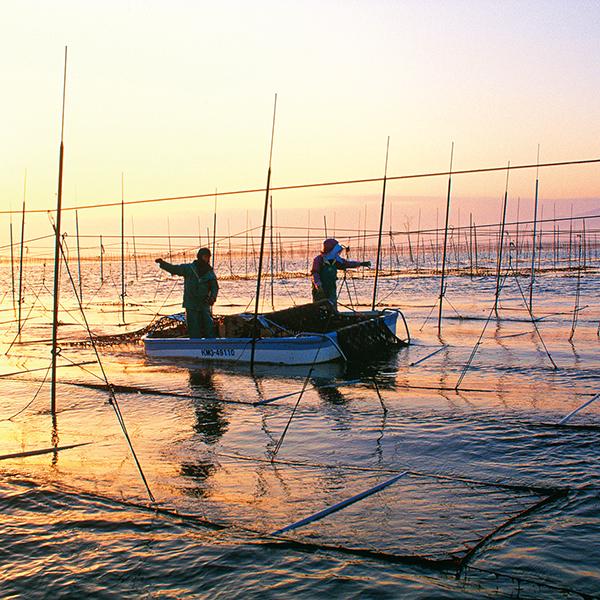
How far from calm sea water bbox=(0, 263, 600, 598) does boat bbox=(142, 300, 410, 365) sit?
0.30 m

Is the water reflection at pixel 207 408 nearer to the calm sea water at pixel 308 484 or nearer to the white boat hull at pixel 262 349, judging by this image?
the calm sea water at pixel 308 484

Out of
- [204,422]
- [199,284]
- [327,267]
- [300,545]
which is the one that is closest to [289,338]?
[199,284]

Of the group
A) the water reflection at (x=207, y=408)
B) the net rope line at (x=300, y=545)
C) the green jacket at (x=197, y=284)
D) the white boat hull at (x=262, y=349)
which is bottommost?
the water reflection at (x=207, y=408)

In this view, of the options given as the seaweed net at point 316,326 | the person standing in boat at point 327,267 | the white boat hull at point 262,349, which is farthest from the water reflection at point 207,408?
the person standing in boat at point 327,267

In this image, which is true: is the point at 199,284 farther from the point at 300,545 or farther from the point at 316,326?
the point at 300,545

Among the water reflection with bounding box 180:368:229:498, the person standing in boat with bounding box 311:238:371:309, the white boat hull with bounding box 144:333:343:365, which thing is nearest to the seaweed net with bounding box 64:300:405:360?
the white boat hull with bounding box 144:333:343:365

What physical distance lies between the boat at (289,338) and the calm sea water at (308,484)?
1.00ft

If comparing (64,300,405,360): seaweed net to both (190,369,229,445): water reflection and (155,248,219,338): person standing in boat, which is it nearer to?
(155,248,219,338): person standing in boat

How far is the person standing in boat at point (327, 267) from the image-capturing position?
41.2 feet

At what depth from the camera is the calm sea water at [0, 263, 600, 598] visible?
3.89 m

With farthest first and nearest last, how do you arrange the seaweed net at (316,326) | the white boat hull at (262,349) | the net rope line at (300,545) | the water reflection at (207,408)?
1. the seaweed net at (316,326)
2. the white boat hull at (262,349)
3. the water reflection at (207,408)
4. the net rope line at (300,545)

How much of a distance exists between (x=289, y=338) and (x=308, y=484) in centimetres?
525

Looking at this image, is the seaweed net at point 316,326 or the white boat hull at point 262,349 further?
the seaweed net at point 316,326

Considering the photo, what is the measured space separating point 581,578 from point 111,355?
10.1 m
